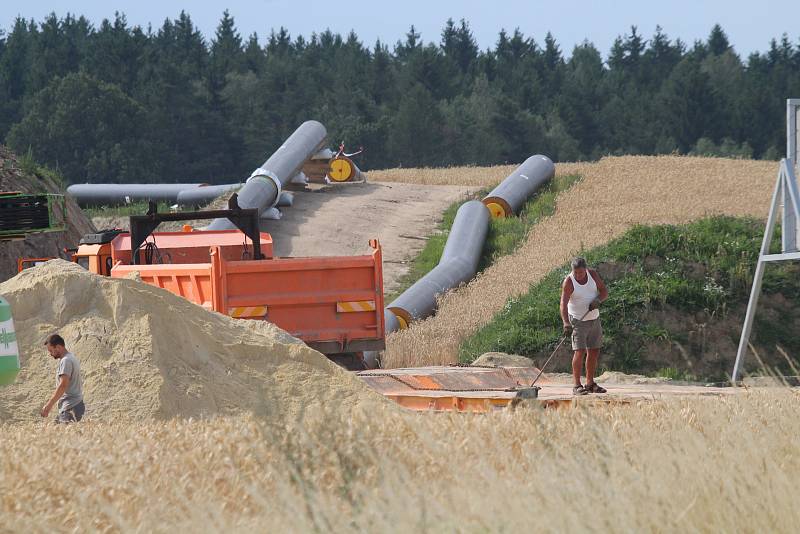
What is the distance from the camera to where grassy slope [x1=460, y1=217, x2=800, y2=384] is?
76.5 feet

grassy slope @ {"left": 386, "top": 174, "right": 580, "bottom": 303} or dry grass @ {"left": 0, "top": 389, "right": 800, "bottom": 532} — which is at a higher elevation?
dry grass @ {"left": 0, "top": 389, "right": 800, "bottom": 532}

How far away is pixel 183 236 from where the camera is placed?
A: 64.3ft

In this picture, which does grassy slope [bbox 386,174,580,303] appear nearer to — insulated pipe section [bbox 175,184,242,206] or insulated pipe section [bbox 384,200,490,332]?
insulated pipe section [bbox 384,200,490,332]

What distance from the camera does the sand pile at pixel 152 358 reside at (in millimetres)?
12875

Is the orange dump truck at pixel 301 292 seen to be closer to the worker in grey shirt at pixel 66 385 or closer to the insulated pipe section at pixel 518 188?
the worker in grey shirt at pixel 66 385

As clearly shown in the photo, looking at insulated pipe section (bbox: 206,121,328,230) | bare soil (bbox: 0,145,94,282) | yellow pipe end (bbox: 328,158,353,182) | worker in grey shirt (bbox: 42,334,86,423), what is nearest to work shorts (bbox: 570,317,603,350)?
worker in grey shirt (bbox: 42,334,86,423)

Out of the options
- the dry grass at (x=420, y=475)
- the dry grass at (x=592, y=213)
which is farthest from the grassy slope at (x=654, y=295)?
the dry grass at (x=420, y=475)

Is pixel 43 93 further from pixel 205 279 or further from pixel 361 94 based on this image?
pixel 205 279

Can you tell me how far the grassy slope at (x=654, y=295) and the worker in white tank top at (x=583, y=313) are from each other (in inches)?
268

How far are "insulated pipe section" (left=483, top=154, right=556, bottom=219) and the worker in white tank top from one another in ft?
74.6

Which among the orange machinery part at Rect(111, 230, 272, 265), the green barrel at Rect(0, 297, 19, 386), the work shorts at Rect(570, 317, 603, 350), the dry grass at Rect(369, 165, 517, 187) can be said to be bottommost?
the dry grass at Rect(369, 165, 517, 187)

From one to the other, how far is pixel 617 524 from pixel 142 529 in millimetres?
2417

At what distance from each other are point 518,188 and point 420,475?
32658 mm

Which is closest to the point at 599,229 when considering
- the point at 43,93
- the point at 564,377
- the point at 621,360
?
the point at 621,360
